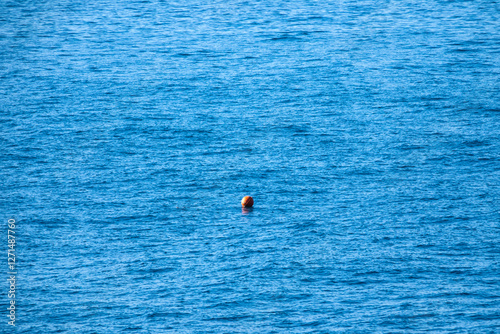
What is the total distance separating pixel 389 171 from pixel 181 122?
10.3 meters

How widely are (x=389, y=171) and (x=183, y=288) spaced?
11.1 metres

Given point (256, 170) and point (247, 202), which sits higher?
point (247, 202)

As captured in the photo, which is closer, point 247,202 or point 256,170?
point 247,202

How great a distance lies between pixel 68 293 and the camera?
19.5 m

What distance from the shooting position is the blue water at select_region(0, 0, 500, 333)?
19.1m

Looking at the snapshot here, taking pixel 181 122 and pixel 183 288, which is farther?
pixel 181 122

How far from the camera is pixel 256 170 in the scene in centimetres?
2775

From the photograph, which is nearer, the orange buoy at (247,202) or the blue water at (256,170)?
the blue water at (256,170)

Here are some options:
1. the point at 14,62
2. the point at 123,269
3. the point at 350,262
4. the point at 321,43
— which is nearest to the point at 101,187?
the point at 123,269

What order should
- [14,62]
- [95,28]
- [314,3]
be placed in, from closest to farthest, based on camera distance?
[14,62] → [95,28] → [314,3]

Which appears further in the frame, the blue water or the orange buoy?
the orange buoy

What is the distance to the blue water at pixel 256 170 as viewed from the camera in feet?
62.7

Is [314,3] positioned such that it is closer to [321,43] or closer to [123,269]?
[321,43]

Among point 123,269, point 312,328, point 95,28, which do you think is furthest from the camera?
point 95,28
